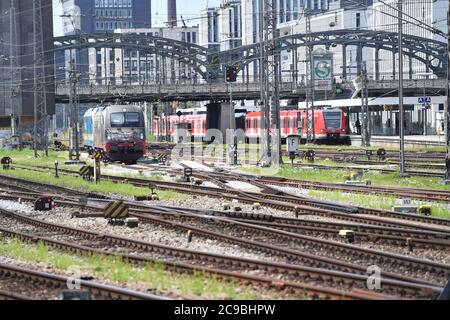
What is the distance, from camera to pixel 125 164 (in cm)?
5134

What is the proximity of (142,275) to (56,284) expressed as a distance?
1.29 meters

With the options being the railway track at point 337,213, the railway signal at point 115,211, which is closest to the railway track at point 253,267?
the railway signal at point 115,211

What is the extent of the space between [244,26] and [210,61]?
278 ft

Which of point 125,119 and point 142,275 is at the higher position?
point 125,119

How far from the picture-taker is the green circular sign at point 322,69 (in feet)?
424

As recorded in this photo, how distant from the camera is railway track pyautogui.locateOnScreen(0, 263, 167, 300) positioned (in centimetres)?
1230

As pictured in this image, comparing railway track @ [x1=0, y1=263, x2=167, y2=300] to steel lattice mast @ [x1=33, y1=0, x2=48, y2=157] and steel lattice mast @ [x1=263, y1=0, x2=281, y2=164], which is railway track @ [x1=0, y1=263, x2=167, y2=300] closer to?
steel lattice mast @ [x1=263, y1=0, x2=281, y2=164]

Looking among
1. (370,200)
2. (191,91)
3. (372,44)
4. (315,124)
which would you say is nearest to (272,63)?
(370,200)

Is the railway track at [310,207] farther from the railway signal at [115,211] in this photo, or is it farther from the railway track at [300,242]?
the railway signal at [115,211]

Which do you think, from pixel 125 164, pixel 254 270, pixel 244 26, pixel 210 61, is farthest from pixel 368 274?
pixel 244 26

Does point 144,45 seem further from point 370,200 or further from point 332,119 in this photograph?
point 370,200

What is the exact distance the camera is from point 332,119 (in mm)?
71062

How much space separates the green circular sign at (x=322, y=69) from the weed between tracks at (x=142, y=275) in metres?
113

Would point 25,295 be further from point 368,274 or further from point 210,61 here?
point 210,61
